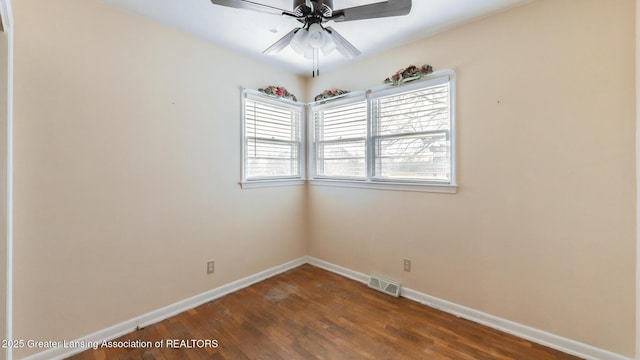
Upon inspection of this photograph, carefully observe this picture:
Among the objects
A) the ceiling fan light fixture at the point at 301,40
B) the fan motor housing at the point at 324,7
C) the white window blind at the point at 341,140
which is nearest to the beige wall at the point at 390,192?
the white window blind at the point at 341,140

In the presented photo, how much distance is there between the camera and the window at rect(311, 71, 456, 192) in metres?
2.45

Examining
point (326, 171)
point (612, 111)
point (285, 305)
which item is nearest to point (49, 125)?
point (285, 305)

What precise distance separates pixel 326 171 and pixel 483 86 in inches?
77.8

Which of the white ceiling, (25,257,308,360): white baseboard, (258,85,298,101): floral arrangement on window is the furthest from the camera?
(258,85,298,101): floral arrangement on window

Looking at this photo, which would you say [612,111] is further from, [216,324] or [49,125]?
Result: [49,125]

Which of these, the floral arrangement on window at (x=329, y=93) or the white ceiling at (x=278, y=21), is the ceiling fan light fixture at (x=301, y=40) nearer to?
the white ceiling at (x=278, y=21)

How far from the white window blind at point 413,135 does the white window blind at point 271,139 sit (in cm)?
113

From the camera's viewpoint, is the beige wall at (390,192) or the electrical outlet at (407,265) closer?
the beige wall at (390,192)

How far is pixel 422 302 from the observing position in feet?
8.40

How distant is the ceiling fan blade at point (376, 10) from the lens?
156 centimetres

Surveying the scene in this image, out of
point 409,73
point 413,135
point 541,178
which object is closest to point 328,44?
point 409,73

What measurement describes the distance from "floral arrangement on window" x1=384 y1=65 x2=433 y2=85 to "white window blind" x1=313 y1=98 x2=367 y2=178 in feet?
1.50

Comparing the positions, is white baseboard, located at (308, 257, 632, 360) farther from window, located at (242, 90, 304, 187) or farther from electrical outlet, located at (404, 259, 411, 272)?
window, located at (242, 90, 304, 187)

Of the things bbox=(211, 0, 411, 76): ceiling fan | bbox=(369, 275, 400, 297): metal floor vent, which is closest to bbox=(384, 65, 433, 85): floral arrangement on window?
bbox=(211, 0, 411, 76): ceiling fan
